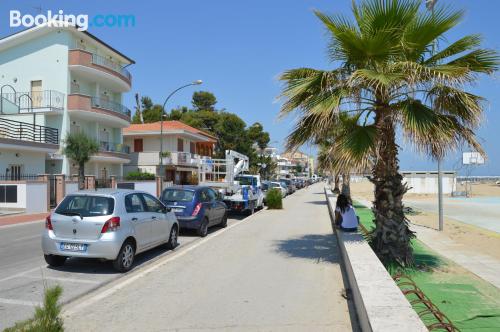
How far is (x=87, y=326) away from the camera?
5516mm

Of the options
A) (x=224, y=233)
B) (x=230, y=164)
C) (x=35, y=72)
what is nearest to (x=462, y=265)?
(x=224, y=233)

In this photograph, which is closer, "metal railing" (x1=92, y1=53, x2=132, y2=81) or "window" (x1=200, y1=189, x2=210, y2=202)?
"window" (x1=200, y1=189, x2=210, y2=202)

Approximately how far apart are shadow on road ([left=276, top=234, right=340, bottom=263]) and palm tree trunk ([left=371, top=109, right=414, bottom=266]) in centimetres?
140

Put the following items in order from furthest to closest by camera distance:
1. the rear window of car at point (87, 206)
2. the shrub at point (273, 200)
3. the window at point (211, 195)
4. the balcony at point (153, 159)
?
the balcony at point (153, 159), the shrub at point (273, 200), the window at point (211, 195), the rear window of car at point (87, 206)

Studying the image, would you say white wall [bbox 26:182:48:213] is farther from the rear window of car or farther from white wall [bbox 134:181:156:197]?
the rear window of car

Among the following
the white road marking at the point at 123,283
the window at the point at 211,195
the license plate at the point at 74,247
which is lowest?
the white road marking at the point at 123,283

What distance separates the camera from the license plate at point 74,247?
27.2ft

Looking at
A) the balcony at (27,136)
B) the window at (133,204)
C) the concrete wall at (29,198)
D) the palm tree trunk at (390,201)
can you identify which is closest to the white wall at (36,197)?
the concrete wall at (29,198)

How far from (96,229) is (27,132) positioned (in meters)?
24.6

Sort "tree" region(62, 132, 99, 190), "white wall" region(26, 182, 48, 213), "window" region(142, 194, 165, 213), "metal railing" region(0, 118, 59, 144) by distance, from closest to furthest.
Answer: "window" region(142, 194, 165, 213) → "white wall" region(26, 182, 48, 213) → "metal railing" region(0, 118, 59, 144) → "tree" region(62, 132, 99, 190)

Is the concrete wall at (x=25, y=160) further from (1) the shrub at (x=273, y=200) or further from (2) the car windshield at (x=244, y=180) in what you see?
(1) the shrub at (x=273, y=200)

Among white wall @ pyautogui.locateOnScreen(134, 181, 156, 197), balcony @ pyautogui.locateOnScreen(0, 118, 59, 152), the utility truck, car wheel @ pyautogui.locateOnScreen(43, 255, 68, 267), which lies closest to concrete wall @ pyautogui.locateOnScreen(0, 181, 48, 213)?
balcony @ pyautogui.locateOnScreen(0, 118, 59, 152)

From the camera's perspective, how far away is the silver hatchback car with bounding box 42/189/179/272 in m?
8.26

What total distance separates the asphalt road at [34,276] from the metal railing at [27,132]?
17330 millimetres
